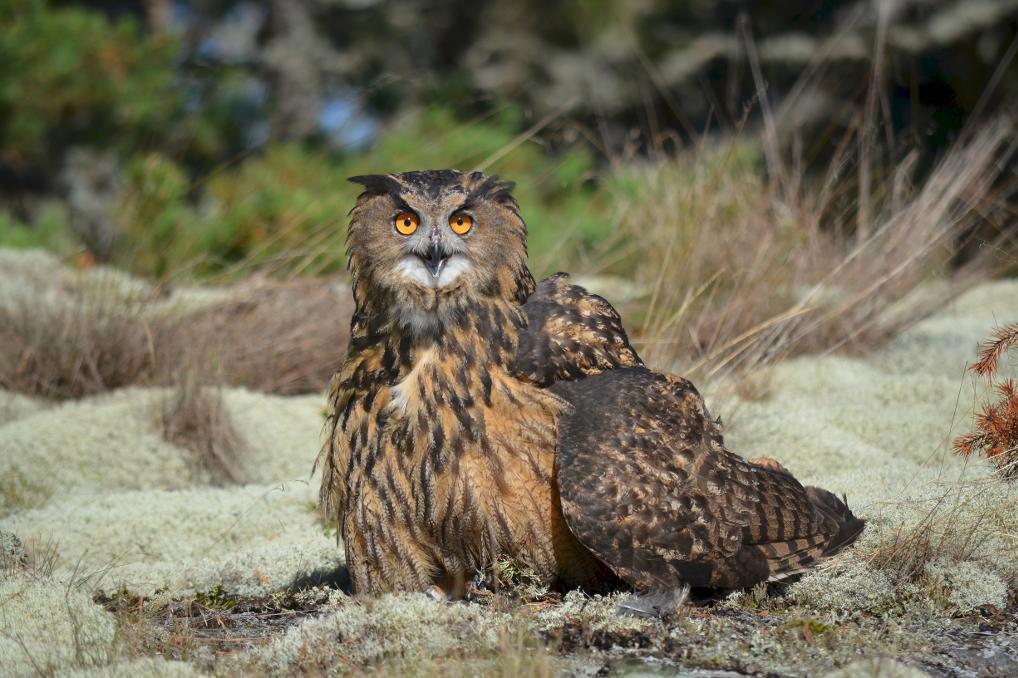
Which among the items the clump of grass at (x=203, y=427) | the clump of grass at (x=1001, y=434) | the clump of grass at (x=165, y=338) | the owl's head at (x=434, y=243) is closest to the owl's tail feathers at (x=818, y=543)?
the clump of grass at (x=1001, y=434)

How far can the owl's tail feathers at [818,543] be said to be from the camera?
345 cm

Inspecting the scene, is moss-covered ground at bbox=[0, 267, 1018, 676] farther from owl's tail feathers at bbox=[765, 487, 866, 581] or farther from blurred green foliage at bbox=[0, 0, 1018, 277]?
blurred green foliage at bbox=[0, 0, 1018, 277]

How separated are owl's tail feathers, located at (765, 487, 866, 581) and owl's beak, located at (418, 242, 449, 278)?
4.21ft

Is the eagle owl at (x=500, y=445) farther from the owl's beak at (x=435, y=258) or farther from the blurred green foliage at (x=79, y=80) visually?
the blurred green foliage at (x=79, y=80)

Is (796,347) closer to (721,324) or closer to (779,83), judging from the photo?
(721,324)

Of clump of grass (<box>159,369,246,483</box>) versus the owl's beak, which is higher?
the owl's beak

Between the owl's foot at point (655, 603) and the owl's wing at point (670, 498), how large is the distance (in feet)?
0.10

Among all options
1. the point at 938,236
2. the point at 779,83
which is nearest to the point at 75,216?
the point at 779,83

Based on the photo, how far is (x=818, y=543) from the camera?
3.53 meters

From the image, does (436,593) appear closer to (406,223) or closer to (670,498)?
(670,498)

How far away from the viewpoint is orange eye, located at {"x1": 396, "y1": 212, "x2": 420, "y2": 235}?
336 cm

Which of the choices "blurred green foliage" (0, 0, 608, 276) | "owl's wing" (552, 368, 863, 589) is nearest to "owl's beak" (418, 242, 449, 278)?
"owl's wing" (552, 368, 863, 589)

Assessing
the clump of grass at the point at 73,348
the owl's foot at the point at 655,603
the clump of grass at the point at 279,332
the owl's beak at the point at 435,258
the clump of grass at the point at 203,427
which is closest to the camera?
the owl's foot at the point at 655,603

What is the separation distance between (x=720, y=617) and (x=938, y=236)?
9.63ft
